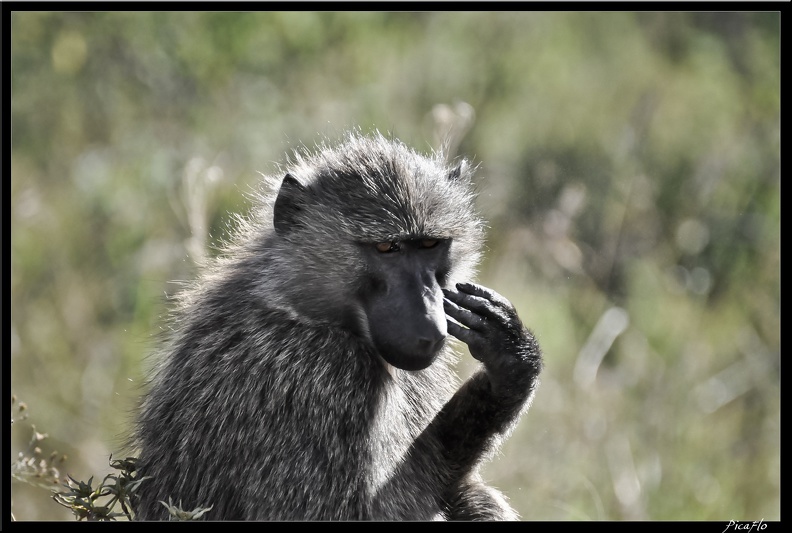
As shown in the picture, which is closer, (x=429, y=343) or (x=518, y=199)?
(x=429, y=343)

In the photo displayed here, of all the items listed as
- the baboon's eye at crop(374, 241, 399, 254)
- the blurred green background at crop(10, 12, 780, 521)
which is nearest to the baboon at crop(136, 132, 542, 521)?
the baboon's eye at crop(374, 241, 399, 254)

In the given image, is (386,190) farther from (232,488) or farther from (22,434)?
(22,434)

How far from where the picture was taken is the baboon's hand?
148 inches

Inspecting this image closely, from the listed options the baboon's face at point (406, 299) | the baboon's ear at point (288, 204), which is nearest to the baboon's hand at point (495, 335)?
the baboon's face at point (406, 299)

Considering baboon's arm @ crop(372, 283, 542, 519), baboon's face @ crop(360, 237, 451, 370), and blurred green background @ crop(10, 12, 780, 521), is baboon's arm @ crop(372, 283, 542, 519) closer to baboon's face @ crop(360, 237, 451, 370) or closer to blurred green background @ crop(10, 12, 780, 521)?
baboon's face @ crop(360, 237, 451, 370)

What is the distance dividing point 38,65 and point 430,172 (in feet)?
18.0

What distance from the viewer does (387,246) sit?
12.6ft

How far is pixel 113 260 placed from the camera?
7734mm

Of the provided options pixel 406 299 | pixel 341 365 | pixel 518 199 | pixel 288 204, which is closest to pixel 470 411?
pixel 341 365

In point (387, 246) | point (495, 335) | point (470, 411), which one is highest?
point (387, 246)

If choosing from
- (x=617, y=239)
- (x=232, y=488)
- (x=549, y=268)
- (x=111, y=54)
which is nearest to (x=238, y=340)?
(x=232, y=488)

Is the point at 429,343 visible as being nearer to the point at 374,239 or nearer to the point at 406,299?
the point at 406,299

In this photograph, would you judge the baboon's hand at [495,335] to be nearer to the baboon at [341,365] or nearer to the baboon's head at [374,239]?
the baboon at [341,365]

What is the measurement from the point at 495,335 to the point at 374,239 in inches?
21.8
